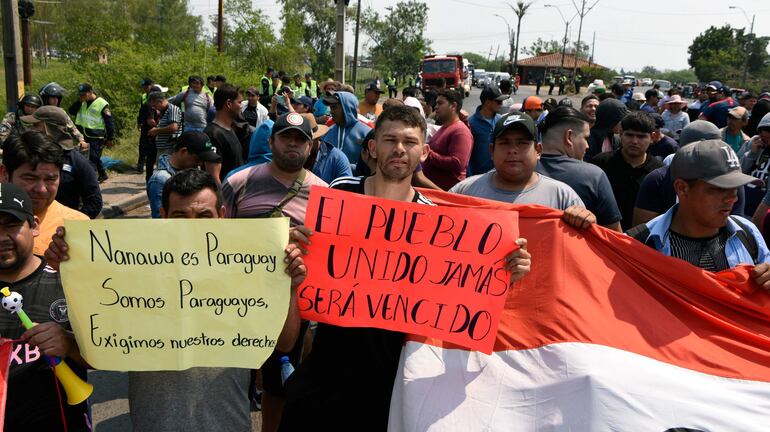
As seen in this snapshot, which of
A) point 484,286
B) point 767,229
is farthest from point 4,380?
point 767,229

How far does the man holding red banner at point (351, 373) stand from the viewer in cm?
279

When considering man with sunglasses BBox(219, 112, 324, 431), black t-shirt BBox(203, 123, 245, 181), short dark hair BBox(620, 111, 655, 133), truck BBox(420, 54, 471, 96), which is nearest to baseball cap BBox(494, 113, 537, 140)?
man with sunglasses BBox(219, 112, 324, 431)

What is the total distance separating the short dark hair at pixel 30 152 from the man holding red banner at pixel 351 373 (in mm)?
1710

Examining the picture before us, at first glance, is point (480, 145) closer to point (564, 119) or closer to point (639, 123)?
point (639, 123)

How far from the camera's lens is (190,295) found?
2518 millimetres

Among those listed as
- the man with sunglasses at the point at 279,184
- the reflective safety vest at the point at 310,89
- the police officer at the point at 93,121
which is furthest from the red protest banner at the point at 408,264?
the reflective safety vest at the point at 310,89

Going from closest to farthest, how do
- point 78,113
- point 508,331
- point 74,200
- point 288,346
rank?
point 288,346
point 508,331
point 74,200
point 78,113

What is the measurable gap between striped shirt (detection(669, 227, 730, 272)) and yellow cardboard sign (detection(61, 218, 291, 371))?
1890 millimetres

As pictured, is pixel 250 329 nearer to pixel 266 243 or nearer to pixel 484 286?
pixel 266 243

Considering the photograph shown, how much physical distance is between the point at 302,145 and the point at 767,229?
298 centimetres

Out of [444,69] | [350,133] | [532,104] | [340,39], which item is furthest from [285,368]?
[444,69]

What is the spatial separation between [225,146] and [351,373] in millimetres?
4155

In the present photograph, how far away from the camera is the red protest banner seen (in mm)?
2746

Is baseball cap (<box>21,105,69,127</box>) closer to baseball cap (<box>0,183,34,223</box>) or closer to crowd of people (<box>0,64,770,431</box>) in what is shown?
crowd of people (<box>0,64,770,431</box>)
